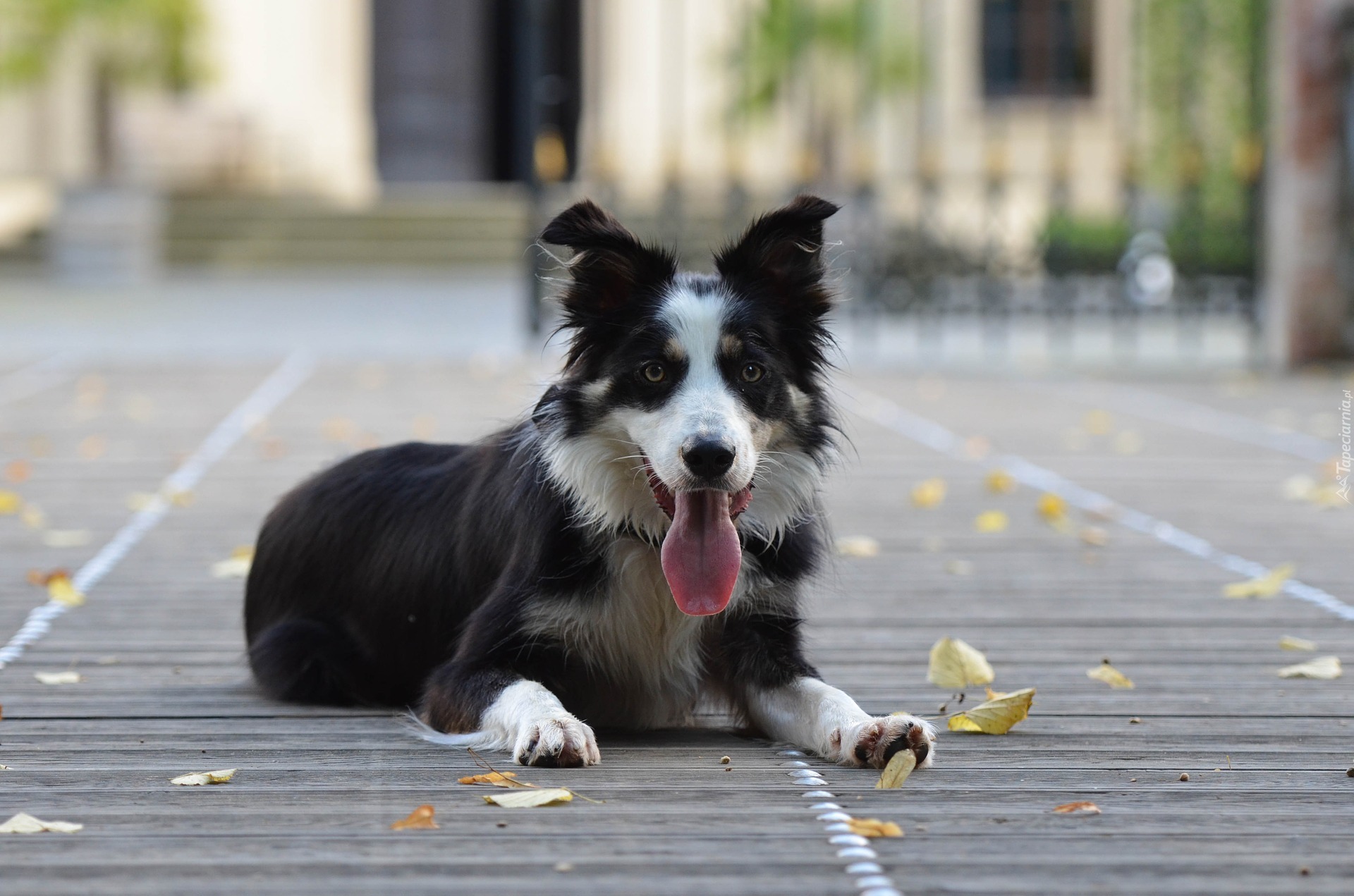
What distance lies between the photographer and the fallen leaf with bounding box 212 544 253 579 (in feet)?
17.2

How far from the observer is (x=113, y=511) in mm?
6434

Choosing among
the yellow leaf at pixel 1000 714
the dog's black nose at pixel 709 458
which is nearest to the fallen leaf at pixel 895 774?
the yellow leaf at pixel 1000 714

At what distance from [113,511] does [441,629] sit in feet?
10.3

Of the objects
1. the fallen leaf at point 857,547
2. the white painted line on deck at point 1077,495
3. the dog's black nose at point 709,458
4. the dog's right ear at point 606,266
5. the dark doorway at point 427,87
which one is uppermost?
the dark doorway at point 427,87

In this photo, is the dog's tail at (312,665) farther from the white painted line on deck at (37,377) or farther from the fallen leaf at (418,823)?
the white painted line on deck at (37,377)

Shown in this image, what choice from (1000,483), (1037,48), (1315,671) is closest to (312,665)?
(1315,671)

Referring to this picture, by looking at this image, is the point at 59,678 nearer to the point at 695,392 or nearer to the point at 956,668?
the point at 695,392

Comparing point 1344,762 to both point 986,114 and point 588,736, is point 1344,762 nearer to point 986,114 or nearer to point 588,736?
point 588,736

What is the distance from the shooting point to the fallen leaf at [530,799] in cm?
283

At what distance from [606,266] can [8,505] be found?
152 inches

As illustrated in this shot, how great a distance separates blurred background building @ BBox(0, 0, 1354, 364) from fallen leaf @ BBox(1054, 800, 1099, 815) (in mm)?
9735

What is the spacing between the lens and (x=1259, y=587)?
5008mm

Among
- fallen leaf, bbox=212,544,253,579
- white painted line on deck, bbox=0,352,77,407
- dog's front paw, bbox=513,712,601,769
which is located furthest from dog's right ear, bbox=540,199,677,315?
white painted line on deck, bbox=0,352,77,407

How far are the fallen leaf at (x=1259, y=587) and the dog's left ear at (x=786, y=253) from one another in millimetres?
2072
